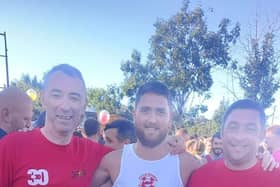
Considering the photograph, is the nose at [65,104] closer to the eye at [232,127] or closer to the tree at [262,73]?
the eye at [232,127]

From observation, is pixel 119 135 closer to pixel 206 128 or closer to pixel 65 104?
pixel 65 104

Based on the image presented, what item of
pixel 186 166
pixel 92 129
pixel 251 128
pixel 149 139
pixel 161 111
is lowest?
pixel 92 129

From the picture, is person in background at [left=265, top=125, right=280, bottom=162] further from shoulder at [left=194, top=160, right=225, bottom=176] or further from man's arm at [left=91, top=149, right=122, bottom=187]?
man's arm at [left=91, top=149, right=122, bottom=187]

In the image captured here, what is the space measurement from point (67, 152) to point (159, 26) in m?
15.5

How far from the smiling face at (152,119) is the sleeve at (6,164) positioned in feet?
3.39

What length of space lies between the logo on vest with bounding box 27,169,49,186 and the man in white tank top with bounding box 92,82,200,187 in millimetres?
539

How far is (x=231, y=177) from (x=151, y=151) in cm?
70

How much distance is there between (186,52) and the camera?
17000mm

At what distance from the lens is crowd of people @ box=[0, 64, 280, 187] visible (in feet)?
8.33

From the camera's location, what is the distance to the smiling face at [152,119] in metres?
2.95

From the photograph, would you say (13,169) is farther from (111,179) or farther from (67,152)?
(111,179)

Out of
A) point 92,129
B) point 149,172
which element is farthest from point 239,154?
point 92,129

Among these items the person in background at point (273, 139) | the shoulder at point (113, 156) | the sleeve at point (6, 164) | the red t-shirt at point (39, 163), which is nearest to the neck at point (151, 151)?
the shoulder at point (113, 156)

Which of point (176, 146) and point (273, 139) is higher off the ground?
point (176, 146)
